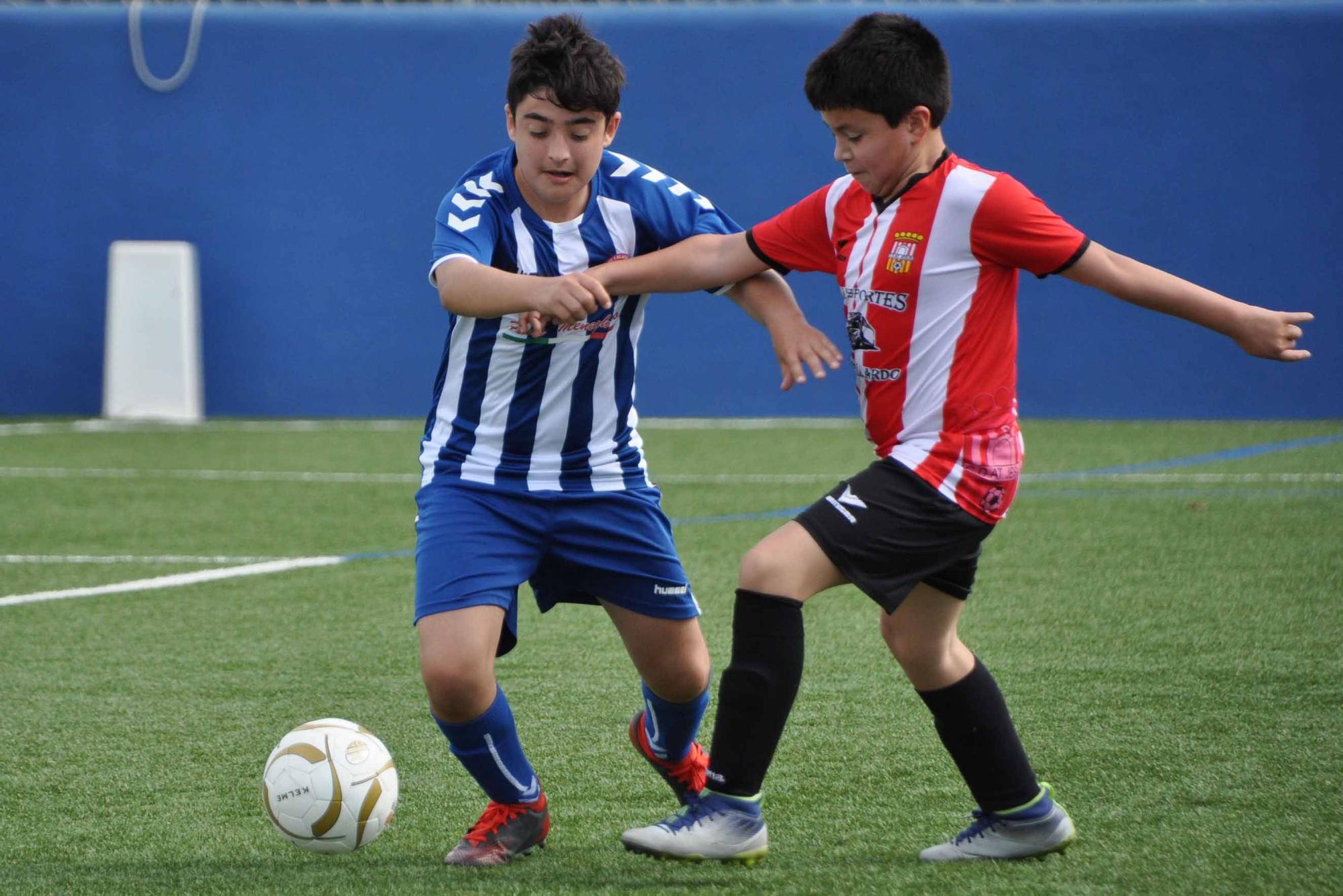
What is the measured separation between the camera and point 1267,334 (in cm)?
276

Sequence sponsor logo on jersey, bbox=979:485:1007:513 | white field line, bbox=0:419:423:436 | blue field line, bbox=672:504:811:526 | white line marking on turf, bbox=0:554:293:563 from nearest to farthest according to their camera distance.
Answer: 1. sponsor logo on jersey, bbox=979:485:1007:513
2. white line marking on turf, bbox=0:554:293:563
3. blue field line, bbox=672:504:811:526
4. white field line, bbox=0:419:423:436

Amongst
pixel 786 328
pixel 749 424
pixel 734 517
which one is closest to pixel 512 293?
pixel 786 328

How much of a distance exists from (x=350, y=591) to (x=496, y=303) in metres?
2.91

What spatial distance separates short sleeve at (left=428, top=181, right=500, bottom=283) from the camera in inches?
119

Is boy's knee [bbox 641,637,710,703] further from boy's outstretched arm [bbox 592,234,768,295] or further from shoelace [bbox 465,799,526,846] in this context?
boy's outstretched arm [bbox 592,234,768,295]

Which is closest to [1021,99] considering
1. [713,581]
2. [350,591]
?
[713,581]

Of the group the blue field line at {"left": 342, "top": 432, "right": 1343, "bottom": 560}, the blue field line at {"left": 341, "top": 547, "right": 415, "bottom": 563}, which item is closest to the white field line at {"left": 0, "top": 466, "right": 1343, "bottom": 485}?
the blue field line at {"left": 342, "top": 432, "right": 1343, "bottom": 560}

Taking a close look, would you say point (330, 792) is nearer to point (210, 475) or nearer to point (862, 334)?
Result: point (862, 334)

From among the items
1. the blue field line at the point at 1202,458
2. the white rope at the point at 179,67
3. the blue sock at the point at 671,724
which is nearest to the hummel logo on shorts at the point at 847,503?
the blue sock at the point at 671,724

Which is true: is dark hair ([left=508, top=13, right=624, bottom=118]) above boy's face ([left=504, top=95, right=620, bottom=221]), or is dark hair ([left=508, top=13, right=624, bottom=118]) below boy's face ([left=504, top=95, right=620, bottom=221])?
above

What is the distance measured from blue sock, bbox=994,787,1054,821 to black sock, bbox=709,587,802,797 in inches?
18.2

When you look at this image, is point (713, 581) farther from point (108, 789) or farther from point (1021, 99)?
point (1021, 99)

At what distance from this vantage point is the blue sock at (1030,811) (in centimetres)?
294

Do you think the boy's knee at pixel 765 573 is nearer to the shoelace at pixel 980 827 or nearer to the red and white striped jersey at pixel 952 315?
the red and white striped jersey at pixel 952 315
